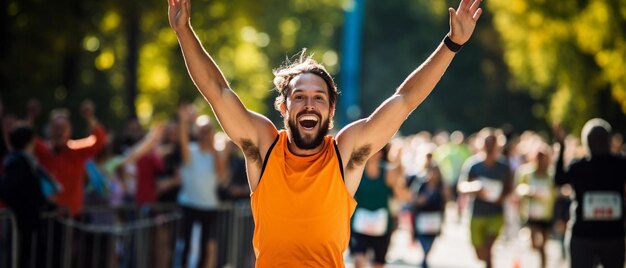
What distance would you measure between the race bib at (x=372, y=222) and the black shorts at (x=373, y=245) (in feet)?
0.18

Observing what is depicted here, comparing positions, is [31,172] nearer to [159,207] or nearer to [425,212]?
[159,207]

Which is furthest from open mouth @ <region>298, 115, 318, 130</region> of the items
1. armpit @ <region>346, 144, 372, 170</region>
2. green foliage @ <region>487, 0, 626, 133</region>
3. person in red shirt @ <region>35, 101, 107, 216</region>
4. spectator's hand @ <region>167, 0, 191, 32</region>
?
green foliage @ <region>487, 0, 626, 133</region>

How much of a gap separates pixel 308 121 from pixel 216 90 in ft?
1.55

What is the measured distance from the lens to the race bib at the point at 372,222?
44.2ft

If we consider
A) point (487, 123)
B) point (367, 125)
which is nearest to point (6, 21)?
point (367, 125)

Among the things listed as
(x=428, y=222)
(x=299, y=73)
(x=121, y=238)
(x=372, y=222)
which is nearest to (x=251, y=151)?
(x=299, y=73)

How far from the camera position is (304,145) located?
19.8ft

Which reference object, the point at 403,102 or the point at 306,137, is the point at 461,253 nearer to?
the point at 403,102

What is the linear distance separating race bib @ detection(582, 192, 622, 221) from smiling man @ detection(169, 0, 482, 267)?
16.1 feet

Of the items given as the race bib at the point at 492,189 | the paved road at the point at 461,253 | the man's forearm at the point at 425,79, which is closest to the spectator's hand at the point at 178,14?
the man's forearm at the point at 425,79

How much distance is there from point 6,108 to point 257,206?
50.9 ft

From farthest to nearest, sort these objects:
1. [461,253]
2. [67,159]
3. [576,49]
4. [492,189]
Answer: [576,49] < [461,253] < [492,189] < [67,159]

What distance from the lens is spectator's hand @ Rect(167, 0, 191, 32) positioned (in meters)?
→ 6.12

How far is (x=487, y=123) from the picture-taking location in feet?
191
